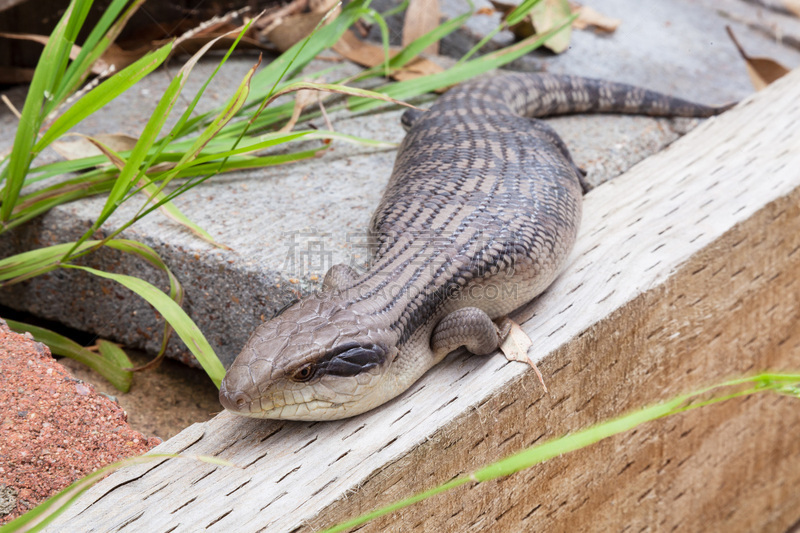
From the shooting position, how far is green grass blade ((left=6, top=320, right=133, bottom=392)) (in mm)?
2455

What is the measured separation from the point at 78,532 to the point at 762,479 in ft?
9.12

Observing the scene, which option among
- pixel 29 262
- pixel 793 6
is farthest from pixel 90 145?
pixel 793 6

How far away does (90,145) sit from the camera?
3127mm

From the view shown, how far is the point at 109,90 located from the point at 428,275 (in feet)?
3.93

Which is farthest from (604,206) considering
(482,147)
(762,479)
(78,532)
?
(78,532)

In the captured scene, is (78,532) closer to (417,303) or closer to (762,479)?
(417,303)

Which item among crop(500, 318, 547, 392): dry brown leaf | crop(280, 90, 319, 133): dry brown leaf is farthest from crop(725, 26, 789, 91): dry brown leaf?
crop(500, 318, 547, 392): dry brown leaf

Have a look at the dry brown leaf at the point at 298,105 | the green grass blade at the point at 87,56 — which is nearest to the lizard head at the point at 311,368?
the green grass blade at the point at 87,56

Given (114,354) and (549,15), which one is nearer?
(114,354)

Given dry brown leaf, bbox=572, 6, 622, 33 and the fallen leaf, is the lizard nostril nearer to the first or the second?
the fallen leaf

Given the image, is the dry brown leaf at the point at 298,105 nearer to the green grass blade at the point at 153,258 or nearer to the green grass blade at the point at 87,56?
the green grass blade at the point at 87,56

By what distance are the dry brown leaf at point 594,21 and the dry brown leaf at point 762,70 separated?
94 centimetres

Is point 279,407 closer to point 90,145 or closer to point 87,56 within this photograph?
point 87,56

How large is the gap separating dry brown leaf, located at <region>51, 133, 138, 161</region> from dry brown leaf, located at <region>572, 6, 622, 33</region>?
3.08 m
